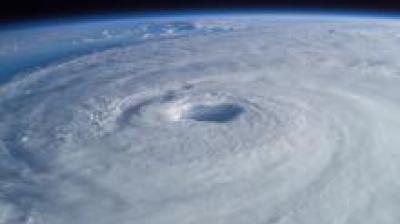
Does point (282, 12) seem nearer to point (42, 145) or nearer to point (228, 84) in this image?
point (228, 84)

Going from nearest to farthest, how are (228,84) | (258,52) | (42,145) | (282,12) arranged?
(42,145), (228,84), (258,52), (282,12)

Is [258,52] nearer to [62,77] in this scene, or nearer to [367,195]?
[62,77]

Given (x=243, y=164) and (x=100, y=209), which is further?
(x=243, y=164)

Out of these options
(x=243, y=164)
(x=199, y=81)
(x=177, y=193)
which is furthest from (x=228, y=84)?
(x=177, y=193)

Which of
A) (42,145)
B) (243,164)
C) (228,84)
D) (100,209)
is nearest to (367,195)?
(243,164)

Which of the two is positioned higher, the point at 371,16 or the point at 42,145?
the point at 371,16

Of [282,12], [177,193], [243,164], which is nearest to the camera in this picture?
[177,193]
